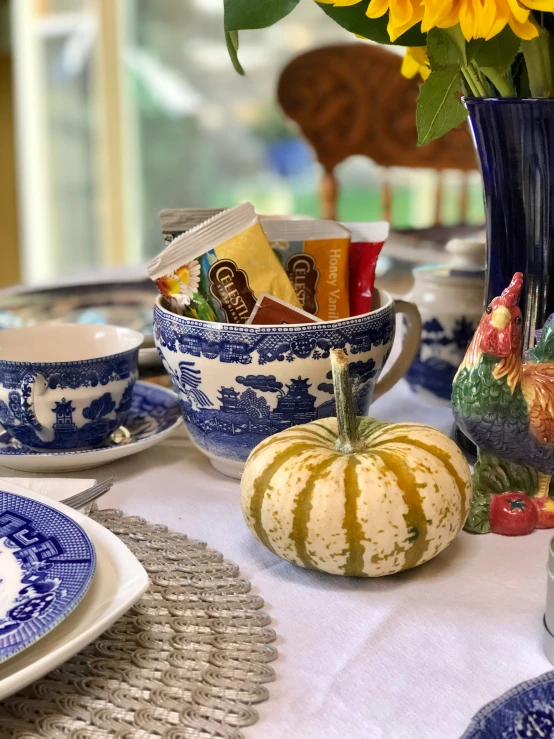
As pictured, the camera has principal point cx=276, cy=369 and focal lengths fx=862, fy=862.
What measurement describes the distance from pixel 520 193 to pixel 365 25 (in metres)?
0.15

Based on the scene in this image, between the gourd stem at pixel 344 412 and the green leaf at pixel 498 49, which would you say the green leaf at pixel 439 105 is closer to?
the green leaf at pixel 498 49

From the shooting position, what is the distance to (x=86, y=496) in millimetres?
534

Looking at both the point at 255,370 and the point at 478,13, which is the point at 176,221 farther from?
the point at 478,13

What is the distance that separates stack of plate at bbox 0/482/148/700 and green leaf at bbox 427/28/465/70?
34 cm

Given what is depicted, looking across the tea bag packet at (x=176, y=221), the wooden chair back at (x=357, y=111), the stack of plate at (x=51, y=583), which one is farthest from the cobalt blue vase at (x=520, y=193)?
the wooden chair back at (x=357, y=111)

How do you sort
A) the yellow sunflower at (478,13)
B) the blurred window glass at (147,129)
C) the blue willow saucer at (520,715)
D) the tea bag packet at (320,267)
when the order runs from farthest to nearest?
1. the blurred window glass at (147,129)
2. the tea bag packet at (320,267)
3. the yellow sunflower at (478,13)
4. the blue willow saucer at (520,715)

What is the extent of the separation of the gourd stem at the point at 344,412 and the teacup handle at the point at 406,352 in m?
0.19

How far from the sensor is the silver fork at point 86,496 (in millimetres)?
529

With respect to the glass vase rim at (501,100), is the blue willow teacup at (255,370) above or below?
below

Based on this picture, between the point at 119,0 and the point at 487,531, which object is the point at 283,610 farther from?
the point at 119,0

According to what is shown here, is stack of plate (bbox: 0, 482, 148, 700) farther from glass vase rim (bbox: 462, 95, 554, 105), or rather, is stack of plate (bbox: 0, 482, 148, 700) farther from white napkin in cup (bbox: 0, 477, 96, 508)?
glass vase rim (bbox: 462, 95, 554, 105)

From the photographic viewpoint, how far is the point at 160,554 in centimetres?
51

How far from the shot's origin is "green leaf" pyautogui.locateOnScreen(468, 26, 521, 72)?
1.66 ft

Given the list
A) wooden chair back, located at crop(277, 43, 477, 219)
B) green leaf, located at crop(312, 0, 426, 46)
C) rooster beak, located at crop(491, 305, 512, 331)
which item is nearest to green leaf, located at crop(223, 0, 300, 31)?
green leaf, located at crop(312, 0, 426, 46)
